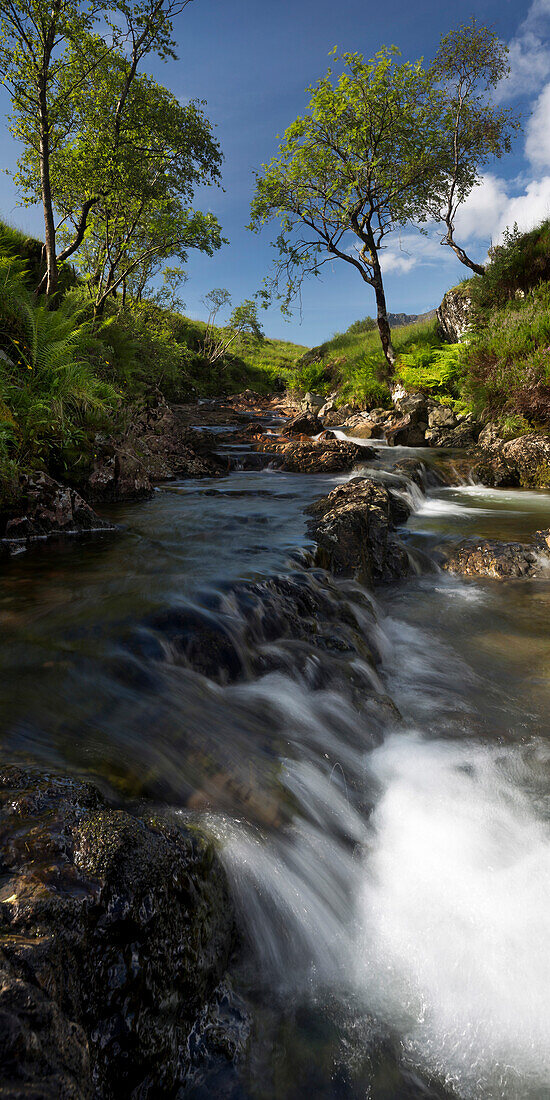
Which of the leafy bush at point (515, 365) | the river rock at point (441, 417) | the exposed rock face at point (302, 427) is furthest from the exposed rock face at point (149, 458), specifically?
the leafy bush at point (515, 365)

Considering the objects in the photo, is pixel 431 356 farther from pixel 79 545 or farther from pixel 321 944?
pixel 321 944

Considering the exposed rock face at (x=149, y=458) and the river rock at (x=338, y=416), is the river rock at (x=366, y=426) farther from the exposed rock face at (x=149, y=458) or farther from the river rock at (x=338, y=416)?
the exposed rock face at (x=149, y=458)

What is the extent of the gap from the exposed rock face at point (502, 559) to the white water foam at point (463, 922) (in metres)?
3.53

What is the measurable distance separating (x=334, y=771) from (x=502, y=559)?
4506 millimetres

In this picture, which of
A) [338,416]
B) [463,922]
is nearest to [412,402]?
[338,416]

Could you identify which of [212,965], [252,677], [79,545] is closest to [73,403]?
[79,545]

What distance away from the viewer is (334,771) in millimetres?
2879

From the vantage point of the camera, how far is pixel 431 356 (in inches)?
695

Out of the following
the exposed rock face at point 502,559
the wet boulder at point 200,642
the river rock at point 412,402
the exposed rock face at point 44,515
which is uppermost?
the river rock at point 412,402

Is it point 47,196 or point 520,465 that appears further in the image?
point 520,465

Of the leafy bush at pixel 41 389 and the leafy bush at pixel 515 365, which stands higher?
the leafy bush at pixel 515 365

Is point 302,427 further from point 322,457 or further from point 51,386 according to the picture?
point 51,386

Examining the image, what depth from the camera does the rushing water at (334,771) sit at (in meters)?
1.71

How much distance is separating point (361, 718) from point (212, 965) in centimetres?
203
